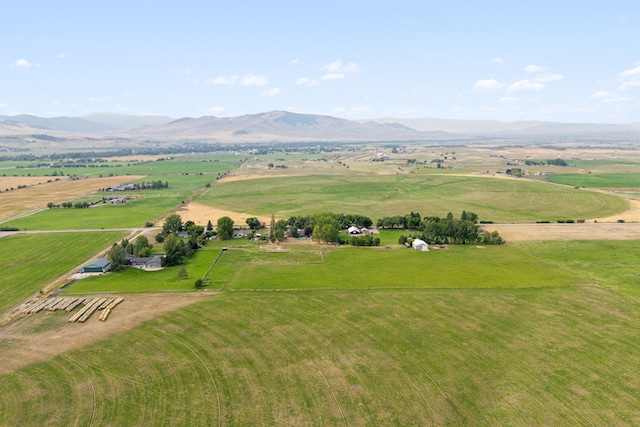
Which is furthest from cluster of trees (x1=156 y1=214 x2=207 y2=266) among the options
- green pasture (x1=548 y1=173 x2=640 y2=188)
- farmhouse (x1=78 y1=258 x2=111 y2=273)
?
green pasture (x1=548 y1=173 x2=640 y2=188)

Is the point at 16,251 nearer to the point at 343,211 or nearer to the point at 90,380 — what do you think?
the point at 90,380

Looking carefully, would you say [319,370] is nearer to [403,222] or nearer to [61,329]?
[61,329]

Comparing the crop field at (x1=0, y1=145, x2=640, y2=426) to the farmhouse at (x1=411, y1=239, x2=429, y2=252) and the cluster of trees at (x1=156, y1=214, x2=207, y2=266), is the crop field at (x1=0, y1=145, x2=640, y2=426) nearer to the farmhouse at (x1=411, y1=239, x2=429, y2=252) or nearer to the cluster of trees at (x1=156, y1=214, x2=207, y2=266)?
the farmhouse at (x1=411, y1=239, x2=429, y2=252)

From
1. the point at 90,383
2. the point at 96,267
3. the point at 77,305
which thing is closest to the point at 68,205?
the point at 96,267

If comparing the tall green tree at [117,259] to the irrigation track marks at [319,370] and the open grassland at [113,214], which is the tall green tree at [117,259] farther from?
the irrigation track marks at [319,370]

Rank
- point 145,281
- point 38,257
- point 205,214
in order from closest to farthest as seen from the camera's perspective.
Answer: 1. point 145,281
2. point 38,257
3. point 205,214

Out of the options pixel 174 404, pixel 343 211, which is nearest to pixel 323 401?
pixel 174 404

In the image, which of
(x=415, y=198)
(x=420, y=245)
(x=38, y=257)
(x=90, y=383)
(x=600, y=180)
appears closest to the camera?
(x=90, y=383)
